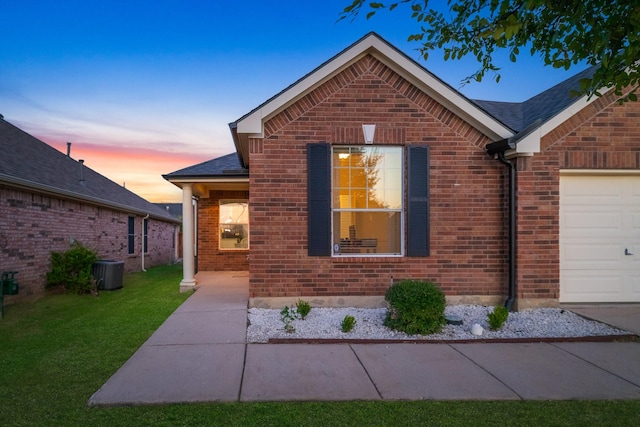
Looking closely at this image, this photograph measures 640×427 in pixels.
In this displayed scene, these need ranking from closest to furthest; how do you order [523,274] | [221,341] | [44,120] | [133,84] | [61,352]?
[61,352], [221,341], [523,274], [133,84], [44,120]

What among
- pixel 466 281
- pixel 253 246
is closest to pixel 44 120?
pixel 253 246

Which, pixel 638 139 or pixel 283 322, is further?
pixel 638 139

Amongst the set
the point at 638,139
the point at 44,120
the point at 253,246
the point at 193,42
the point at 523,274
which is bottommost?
the point at 523,274

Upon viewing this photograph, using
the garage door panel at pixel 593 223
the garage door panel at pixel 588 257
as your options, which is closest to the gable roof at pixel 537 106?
the garage door panel at pixel 593 223

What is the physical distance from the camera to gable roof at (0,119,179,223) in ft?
30.5

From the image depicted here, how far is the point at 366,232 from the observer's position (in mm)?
7859

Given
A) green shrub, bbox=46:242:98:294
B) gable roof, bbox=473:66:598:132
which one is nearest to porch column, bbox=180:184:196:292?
green shrub, bbox=46:242:98:294

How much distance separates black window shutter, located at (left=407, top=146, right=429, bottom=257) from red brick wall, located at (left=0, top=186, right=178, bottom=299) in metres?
8.20

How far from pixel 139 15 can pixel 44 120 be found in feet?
28.8

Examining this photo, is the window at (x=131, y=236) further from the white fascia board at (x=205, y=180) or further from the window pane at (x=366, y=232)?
the window pane at (x=366, y=232)

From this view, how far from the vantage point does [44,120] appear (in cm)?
1644

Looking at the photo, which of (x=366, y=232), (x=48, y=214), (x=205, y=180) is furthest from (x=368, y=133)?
(x=48, y=214)

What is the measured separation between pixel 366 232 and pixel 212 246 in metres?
7.91

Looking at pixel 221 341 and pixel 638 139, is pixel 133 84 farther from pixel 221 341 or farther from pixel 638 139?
pixel 638 139
